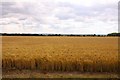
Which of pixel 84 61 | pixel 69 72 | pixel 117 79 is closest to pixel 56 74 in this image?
pixel 69 72

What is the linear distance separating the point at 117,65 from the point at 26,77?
5.28 m

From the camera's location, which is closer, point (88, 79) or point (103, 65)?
point (88, 79)

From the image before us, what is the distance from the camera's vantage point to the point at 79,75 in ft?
51.9

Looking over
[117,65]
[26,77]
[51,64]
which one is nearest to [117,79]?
[117,65]

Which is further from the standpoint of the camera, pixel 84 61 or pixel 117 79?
pixel 84 61

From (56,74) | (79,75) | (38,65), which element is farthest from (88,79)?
(38,65)

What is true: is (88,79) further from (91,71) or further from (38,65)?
(38,65)

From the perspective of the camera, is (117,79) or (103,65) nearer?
(117,79)

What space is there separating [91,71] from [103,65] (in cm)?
79

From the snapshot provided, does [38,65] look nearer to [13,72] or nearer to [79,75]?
[13,72]

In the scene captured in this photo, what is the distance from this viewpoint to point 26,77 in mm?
15500

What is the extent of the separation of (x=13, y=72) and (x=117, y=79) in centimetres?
593

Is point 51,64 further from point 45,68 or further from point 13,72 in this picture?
point 13,72

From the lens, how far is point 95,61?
1662 centimetres
